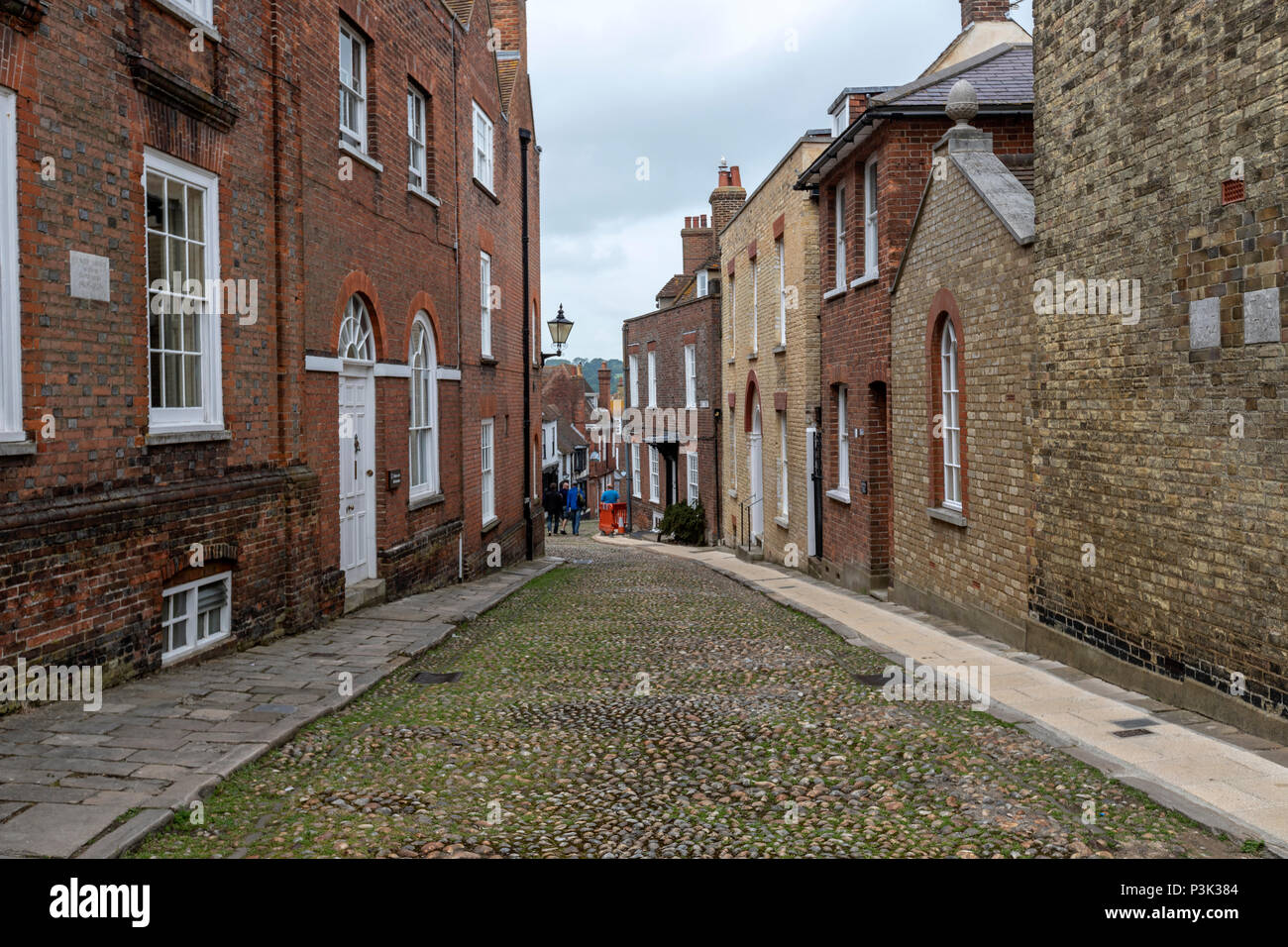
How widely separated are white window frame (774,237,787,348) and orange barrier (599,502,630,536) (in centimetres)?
1971

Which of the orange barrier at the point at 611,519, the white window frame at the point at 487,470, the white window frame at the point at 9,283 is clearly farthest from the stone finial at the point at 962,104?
the orange barrier at the point at 611,519

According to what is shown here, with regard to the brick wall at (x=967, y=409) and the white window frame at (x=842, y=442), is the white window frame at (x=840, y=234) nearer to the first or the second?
the white window frame at (x=842, y=442)

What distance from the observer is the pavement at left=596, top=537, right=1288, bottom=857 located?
5.20m

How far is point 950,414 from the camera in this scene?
38.9ft

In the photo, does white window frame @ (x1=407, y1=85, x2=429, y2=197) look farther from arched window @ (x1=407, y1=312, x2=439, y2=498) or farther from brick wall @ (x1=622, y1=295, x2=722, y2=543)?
brick wall @ (x1=622, y1=295, x2=722, y2=543)

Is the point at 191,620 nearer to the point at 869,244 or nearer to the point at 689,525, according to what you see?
the point at 869,244

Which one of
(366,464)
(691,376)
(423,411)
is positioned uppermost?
(691,376)

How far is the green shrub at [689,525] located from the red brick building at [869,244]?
1343cm

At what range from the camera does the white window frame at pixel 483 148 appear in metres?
17.8

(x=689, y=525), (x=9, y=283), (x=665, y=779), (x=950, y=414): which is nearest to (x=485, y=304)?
(x=950, y=414)

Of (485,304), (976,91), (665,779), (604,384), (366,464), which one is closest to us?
(665,779)

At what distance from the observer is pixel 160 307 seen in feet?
26.5

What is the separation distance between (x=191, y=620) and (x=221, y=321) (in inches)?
100

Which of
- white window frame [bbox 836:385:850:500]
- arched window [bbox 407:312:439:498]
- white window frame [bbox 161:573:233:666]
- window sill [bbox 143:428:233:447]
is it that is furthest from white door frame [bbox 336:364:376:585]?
white window frame [bbox 836:385:850:500]
